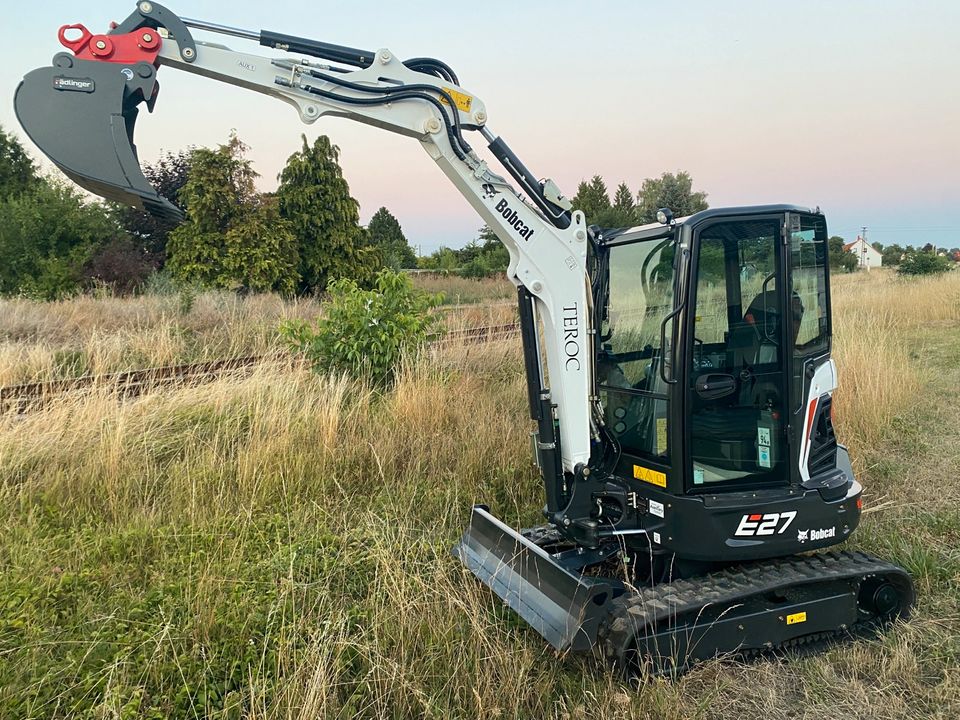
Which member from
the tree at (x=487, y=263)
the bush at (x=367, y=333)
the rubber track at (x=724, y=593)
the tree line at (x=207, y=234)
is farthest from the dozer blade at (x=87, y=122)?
the tree at (x=487, y=263)

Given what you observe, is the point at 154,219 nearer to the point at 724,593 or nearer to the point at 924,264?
the point at 724,593

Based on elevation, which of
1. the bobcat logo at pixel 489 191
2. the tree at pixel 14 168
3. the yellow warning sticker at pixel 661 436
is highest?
the tree at pixel 14 168

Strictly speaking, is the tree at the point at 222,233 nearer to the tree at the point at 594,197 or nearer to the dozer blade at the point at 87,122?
the dozer blade at the point at 87,122

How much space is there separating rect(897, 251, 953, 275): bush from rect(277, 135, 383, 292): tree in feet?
75.7

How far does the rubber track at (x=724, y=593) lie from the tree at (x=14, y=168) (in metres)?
34.4

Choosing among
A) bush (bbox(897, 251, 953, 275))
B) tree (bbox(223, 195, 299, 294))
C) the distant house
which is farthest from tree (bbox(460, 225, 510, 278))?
the distant house

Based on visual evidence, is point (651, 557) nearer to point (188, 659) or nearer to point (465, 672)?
point (465, 672)

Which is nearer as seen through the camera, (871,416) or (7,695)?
(7,695)

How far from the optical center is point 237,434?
5.99m

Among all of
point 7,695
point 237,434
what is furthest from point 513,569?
point 237,434

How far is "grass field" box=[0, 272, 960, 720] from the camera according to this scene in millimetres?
3018

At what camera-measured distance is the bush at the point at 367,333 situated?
25.1 ft

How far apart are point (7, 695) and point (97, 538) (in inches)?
59.2

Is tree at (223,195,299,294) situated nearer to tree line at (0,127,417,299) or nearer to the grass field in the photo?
tree line at (0,127,417,299)
